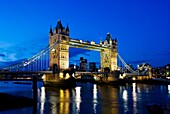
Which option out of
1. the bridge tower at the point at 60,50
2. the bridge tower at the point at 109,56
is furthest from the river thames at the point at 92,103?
the bridge tower at the point at 109,56

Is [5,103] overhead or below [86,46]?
below

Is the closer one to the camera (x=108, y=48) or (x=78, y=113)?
(x=78, y=113)

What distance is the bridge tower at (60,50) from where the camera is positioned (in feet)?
301

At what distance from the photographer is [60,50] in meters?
92.3

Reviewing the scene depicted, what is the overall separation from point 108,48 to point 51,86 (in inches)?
1830

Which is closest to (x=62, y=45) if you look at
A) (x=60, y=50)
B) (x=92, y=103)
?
(x=60, y=50)

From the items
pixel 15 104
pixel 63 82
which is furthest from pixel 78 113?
pixel 63 82

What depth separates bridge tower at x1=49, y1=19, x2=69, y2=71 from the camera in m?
91.7

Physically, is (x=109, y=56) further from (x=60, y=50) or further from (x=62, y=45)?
(x=60, y=50)

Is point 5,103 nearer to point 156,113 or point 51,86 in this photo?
point 156,113

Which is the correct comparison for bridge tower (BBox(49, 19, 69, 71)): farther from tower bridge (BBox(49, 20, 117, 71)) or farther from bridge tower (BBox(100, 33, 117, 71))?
bridge tower (BBox(100, 33, 117, 71))

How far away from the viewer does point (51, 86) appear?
7962 centimetres

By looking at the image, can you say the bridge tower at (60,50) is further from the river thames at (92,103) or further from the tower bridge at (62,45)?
the river thames at (92,103)

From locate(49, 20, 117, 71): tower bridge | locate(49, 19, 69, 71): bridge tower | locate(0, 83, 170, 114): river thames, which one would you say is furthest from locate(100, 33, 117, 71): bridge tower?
locate(0, 83, 170, 114): river thames
